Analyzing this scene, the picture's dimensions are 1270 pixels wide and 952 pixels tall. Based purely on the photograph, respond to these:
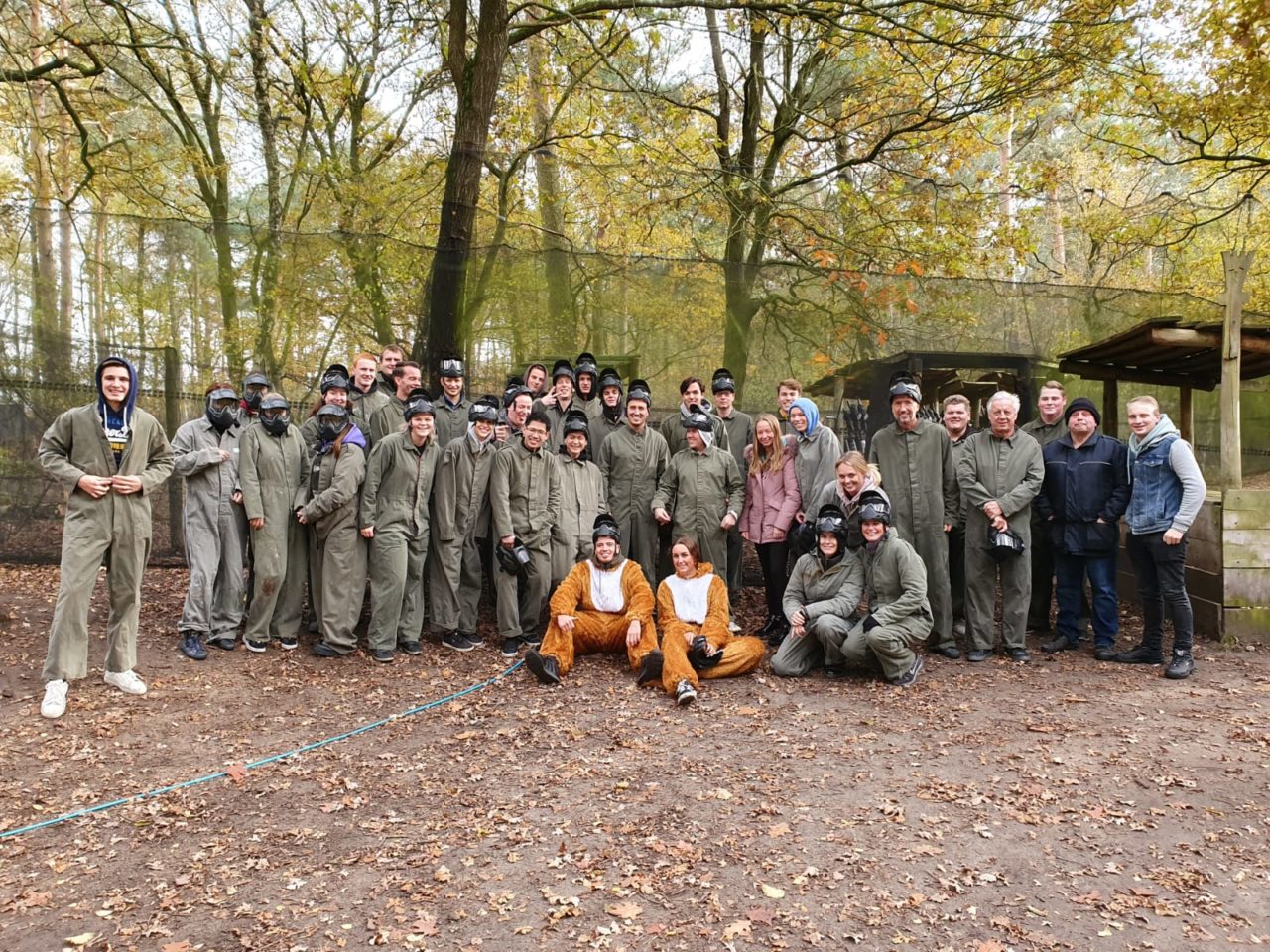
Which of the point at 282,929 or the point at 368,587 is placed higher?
the point at 368,587

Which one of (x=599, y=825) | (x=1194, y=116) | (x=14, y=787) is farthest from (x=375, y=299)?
(x=1194, y=116)

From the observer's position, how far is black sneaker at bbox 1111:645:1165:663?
19.2ft

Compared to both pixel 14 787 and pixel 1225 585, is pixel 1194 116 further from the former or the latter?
pixel 14 787

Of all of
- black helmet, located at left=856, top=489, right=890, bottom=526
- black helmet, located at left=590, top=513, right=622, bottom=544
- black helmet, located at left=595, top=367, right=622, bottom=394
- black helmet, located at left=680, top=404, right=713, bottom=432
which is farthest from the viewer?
black helmet, located at left=595, top=367, right=622, bottom=394

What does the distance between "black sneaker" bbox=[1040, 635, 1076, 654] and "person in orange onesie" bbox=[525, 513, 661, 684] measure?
10.0 feet

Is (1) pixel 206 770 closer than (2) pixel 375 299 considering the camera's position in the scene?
Yes

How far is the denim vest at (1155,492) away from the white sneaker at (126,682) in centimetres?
669

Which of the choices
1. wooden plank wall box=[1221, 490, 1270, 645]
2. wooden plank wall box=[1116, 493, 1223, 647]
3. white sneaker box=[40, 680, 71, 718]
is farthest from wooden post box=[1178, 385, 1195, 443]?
white sneaker box=[40, 680, 71, 718]

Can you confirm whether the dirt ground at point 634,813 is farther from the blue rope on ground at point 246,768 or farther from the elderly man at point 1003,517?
the elderly man at point 1003,517

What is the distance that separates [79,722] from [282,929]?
260 cm

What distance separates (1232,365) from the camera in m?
6.44

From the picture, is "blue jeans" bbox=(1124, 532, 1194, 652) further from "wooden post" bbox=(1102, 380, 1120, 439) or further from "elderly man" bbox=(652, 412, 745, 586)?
"elderly man" bbox=(652, 412, 745, 586)

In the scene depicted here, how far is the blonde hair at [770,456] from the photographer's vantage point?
6.45 metres

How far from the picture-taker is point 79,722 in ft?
14.9
